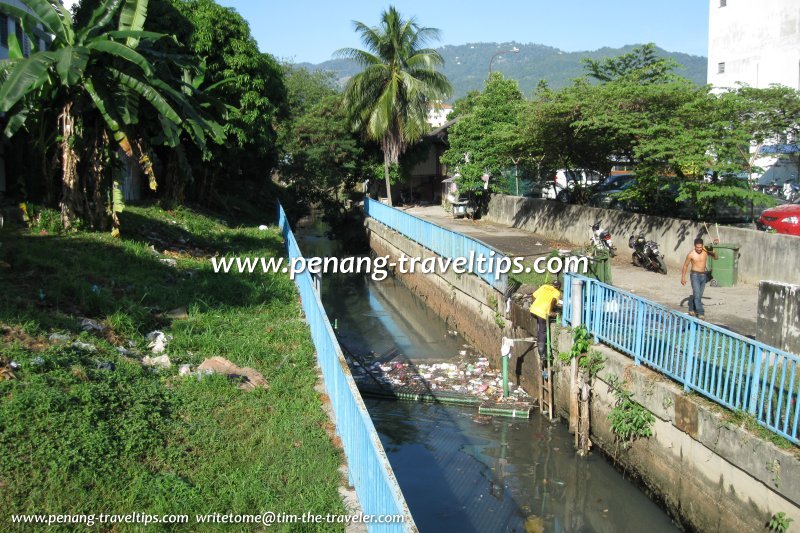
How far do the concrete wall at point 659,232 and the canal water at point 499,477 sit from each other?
587 cm

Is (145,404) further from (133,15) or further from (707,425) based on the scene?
(133,15)

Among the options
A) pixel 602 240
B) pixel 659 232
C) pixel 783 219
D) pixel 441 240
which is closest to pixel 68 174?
pixel 441 240

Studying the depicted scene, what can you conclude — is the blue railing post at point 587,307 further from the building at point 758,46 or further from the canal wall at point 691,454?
the building at point 758,46

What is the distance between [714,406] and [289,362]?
5.41m

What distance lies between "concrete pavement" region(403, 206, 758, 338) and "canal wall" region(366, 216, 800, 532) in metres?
2.33

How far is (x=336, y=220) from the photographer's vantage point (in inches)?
1364

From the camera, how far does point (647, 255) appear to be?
15.8 m

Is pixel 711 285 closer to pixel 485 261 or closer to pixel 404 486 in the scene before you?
pixel 485 261

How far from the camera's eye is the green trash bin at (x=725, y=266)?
1383cm

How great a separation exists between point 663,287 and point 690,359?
21.3ft

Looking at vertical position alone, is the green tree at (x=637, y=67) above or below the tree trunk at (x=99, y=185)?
above

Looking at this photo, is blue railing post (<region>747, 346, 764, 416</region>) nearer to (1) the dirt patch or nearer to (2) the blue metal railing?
(2) the blue metal railing

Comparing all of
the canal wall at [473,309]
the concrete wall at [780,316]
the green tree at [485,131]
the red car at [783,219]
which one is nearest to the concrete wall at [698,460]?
the concrete wall at [780,316]

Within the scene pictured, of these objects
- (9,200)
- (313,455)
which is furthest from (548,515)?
(9,200)
